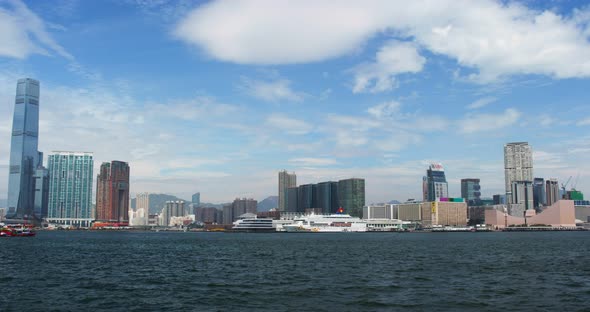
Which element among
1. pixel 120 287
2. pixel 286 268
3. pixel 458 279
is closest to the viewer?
pixel 120 287

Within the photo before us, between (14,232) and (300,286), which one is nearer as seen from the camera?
(300,286)

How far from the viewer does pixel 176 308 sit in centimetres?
3403

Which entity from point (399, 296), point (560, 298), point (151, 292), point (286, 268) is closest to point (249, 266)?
point (286, 268)

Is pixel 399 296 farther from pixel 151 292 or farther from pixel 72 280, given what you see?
pixel 72 280

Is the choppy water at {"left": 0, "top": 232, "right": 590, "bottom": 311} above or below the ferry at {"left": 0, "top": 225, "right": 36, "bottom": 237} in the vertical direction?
above

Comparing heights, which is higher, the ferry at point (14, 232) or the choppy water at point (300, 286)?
the choppy water at point (300, 286)

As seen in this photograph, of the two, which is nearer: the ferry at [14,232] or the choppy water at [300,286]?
the choppy water at [300,286]

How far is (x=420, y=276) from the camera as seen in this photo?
49406 mm

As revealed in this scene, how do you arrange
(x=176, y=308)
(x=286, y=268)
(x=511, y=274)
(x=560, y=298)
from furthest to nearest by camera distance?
1. (x=286, y=268)
2. (x=511, y=274)
3. (x=560, y=298)
4. (x=176, y=308)

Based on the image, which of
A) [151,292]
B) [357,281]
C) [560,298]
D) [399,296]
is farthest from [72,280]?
[560,298]

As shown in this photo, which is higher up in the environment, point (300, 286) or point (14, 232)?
point (300, 286)

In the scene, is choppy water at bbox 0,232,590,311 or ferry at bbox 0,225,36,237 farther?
ferry at bbox 0,225,36,237

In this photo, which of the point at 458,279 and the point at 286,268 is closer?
the point at 458,279

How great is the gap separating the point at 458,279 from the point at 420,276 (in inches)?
145
